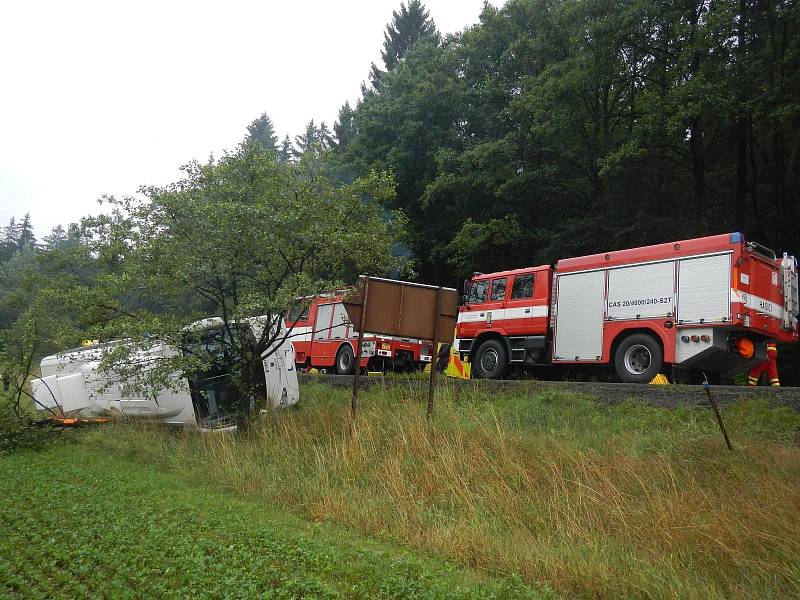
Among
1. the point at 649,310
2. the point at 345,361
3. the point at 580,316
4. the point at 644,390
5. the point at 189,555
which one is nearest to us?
the point at 189,555

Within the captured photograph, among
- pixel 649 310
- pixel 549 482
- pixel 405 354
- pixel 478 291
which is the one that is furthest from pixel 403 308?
pixel 405 354

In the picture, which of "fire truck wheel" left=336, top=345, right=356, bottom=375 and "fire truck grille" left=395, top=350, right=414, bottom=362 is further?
"fire truck wheel" left=336, top=345, right=356, bottom=375

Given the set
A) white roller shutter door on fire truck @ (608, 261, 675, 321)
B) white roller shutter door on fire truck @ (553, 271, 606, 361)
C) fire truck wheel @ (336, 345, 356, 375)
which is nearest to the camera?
white roller shutter door on fire truck @ (608, 261, 675, 321)

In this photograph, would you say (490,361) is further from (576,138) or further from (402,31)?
(402,31)

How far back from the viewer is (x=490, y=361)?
15.6 meters

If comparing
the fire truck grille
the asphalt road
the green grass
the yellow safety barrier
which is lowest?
the green grass

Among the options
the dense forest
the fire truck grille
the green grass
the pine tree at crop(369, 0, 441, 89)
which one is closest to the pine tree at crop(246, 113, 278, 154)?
the pine tree at crop(369, 0, 441, 89)

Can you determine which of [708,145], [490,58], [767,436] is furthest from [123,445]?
[490,58]

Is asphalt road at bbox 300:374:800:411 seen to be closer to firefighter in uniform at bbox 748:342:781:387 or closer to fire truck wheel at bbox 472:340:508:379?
fire truck wheel at bbox 472:340:508:379

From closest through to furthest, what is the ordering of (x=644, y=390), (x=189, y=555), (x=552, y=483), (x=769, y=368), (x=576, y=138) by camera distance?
(x=189, y=555) < (x=552, y=483) < (x=644, y=390) < (x=769, y=368) < (x=576, y=138)

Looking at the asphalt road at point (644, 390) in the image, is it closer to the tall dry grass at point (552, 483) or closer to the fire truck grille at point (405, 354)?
the tall dry grass at point (552, 483)

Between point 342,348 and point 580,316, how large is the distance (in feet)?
30.1

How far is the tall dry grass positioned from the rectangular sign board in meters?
1.31

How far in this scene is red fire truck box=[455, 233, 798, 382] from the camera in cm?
1180
